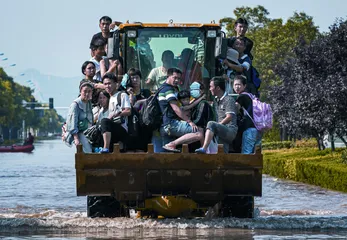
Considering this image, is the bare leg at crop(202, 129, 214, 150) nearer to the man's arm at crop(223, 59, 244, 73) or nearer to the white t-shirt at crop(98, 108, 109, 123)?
the white t-shirt at crop(98, 108, 109, 123)

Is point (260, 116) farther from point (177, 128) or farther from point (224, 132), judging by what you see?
point (177, 128)

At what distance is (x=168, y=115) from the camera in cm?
1686

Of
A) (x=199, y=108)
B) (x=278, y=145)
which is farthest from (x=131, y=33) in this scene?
(x=278, y=145)

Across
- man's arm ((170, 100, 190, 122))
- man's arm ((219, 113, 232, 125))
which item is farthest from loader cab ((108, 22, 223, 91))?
man's arm ((219, 113, 232, 125))

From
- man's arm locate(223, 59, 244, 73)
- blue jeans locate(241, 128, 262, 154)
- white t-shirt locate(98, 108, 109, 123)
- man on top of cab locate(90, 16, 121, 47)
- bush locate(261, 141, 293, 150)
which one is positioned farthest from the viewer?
bush locate(261, 141, 293, 150)

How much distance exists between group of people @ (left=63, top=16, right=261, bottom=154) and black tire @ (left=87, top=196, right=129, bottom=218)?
3.00ft

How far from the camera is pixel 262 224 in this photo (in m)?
17.2

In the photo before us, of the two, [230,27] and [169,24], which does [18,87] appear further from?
[169,24]

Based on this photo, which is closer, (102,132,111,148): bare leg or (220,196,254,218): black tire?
(102,132,111,148): bare leg

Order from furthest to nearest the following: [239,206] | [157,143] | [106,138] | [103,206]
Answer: [239,206] < [103,206] < [157,143] < [106,138]

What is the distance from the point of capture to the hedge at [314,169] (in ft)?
102

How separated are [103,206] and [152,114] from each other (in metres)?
1.82

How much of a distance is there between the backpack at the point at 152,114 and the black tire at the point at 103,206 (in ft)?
4.73

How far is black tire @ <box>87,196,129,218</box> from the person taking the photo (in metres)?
17.5
